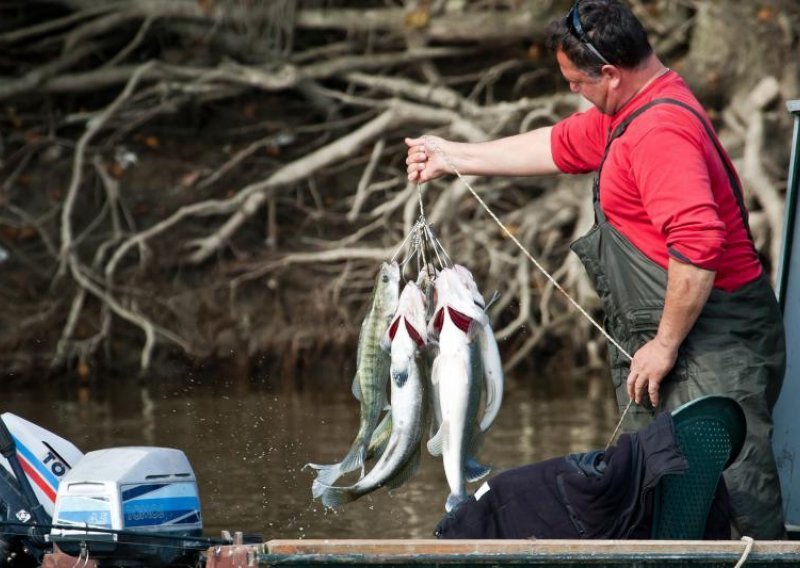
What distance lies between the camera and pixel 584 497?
346 cm

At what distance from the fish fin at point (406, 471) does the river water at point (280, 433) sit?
2.47m

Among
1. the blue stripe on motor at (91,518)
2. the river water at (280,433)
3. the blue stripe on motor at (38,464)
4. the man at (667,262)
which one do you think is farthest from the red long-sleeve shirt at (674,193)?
the river water at (280,433)

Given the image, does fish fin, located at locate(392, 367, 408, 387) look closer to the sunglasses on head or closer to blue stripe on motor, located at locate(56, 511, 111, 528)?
blue stripe on motor, located at locate(56, 511, 111, 528)

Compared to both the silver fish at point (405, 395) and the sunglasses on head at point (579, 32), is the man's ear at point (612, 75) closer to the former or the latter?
the sunglasses on head at point (579, 32)

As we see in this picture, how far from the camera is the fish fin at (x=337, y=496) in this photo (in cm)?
412

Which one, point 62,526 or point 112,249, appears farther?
point 112,249

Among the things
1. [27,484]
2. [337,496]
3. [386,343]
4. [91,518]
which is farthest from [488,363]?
[27,484]

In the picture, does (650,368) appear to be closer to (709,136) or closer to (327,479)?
(709,136)

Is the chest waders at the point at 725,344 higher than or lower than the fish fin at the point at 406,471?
higher

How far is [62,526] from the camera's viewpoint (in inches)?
145

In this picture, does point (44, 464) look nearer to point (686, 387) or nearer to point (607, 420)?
point (686, 387)

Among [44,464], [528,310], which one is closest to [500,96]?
[528,310]

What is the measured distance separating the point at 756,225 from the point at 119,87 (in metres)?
5.46

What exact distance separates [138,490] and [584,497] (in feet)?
4.00
